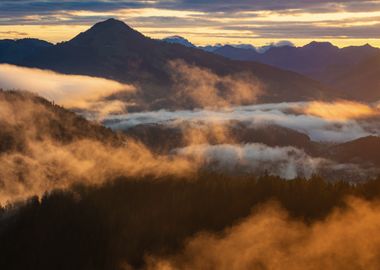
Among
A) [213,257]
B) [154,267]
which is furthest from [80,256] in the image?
[213,257]

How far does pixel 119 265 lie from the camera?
629 feet

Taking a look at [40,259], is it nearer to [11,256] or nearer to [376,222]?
[11,256]

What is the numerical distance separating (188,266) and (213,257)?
9.47m

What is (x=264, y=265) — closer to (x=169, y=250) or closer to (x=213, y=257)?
(x=213, y=257)

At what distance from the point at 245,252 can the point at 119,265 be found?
130 ft

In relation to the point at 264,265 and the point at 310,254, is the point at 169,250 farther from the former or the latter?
the point at 310,254

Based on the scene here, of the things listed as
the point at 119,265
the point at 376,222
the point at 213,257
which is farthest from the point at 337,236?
the point at 119,265

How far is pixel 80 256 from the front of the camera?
19688 centimetres

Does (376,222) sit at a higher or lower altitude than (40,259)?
higher

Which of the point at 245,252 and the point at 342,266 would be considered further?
the point at 245,252

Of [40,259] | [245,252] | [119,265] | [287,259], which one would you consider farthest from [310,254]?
[40,259]

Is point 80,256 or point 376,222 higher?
point 376,222

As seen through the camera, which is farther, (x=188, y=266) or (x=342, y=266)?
(x=188, y=266)

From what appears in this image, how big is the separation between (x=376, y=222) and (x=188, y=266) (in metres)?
60.4
